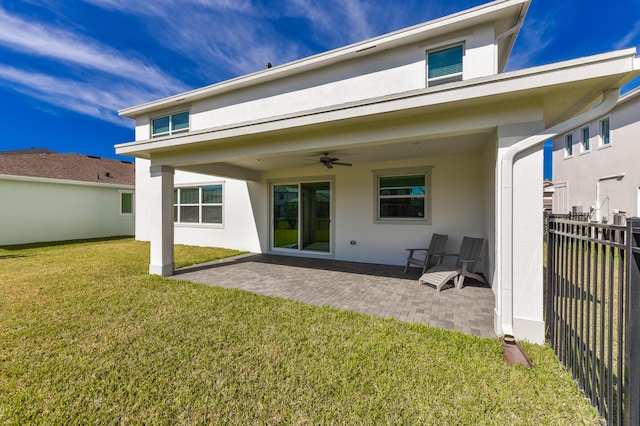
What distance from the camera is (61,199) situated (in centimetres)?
1236

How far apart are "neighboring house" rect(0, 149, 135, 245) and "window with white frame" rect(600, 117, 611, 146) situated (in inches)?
1009

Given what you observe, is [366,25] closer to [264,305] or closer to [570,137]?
[264,305]

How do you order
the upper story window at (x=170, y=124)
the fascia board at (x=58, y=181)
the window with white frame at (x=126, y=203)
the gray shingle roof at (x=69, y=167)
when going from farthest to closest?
the window with white frame at (x=126, y=203) → the gray shingle roof at (x=69, y=167) → the fascia board at (x=58, y=181) → the upper story window at (x=170, y=124)

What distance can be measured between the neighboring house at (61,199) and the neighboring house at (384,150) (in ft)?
12.7

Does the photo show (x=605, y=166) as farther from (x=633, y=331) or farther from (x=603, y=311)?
(x=633, y=331)

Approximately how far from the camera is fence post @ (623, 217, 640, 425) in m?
1.59

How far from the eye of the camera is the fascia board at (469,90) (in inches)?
102

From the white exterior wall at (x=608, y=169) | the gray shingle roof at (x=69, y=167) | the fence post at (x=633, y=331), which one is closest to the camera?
the fence post at (x=633, y=331)

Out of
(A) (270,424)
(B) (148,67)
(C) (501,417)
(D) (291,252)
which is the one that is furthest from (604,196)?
(B) (148,67)

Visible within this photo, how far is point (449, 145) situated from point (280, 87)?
5831 millimetres

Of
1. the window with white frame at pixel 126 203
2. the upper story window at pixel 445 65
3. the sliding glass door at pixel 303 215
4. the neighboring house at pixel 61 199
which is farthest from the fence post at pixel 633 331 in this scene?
the window with white frame at pixel 126 203

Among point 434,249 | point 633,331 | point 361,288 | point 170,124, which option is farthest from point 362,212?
point 170,124

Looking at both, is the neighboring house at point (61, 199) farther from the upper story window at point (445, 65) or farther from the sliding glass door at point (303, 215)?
the upper story window at point (445, 65)

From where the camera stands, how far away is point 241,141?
519 centimetres
